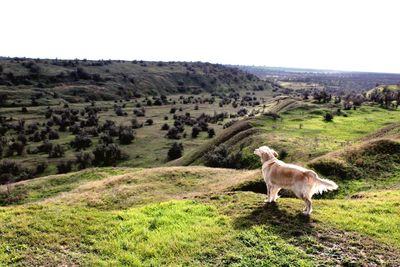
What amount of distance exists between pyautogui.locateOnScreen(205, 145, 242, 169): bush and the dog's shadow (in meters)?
21.5

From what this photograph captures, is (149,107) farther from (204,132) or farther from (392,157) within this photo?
(392,157)

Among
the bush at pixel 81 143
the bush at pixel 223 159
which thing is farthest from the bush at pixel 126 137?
the bush at pixel 223 159

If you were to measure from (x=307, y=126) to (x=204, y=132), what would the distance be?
27572 millimetres

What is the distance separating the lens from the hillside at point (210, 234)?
1005 centimetres

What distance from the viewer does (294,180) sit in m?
12.1

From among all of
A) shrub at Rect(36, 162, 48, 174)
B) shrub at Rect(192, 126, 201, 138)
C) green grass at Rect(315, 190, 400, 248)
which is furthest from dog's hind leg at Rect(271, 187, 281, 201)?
shrub at Rect(192, 126, 201, 138)

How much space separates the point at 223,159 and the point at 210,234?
2445 cm

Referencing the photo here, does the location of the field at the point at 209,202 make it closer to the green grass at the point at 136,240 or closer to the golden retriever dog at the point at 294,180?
the green grass at the point at 136,240

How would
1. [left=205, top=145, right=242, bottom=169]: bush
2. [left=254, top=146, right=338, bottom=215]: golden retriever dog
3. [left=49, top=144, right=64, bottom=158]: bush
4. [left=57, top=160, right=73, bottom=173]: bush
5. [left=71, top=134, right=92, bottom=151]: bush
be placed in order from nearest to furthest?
[left=254, top=146, right=338, bottom=215]: golden retriever dog, [left=205, top=145, right=242, bottom=169]: bush, [left=57, top=160, right=73, bottom=173]: bush, [left=49, top=144, right=64, bottom=158]: bush, [left=71, top=134, right=92, bottom=151]: bush

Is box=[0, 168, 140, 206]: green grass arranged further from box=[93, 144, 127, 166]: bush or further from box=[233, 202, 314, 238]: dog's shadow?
box=[233, 202, 314, 238]: dog's shadow

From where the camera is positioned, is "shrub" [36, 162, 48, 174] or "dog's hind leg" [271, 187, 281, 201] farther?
"shrub" [36, 162, 48, 174]

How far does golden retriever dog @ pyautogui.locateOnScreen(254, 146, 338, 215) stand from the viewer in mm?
11852

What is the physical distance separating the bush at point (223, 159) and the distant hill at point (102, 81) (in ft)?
257

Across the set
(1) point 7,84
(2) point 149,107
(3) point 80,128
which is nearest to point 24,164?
(3) point 80,128
